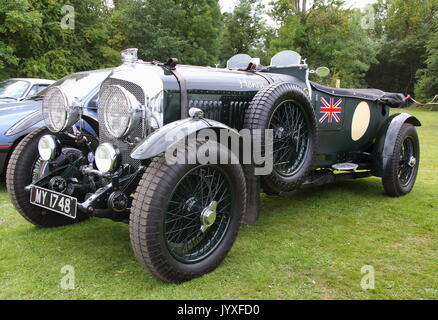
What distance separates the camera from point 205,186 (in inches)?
111

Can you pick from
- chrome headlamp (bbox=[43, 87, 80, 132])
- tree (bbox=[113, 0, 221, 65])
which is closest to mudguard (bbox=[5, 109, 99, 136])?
chrome headlamp (bbox=[43, 87, 80, 132])

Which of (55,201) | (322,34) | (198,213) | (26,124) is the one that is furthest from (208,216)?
(322,34)

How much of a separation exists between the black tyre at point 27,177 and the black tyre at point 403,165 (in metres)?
4.01

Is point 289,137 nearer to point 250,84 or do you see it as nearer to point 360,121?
point 250,84

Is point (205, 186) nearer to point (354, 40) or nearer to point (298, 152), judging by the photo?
point (298, 152)

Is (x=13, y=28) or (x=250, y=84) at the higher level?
(x=13, y=28)

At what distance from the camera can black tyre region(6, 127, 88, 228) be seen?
3.42m

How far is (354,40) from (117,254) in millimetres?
27803

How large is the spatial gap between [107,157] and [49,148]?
84 cm

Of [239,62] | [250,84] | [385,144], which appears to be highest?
[239,62]

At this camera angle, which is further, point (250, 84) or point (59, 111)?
point (250, 84)

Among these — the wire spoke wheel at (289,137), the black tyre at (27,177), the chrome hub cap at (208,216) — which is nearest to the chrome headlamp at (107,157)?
the chrome hub cap at (208,216)

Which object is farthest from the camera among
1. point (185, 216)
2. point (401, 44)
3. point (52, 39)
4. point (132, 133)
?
point (401, 44)

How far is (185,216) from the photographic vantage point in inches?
105
